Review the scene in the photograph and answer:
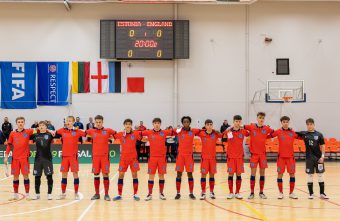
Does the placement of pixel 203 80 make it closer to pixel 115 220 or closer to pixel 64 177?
pixel 64 177

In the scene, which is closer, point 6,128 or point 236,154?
point 236,154

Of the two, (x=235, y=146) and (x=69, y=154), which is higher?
(x=235, y=146)

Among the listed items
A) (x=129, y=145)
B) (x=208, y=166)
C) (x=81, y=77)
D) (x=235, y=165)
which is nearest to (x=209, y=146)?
(x=208, y=166)

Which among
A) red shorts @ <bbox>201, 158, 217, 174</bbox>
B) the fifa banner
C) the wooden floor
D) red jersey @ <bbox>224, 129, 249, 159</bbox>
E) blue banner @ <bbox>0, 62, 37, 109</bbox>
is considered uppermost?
blue banner @ <bbox>0, 62, 37, 109</bbox>

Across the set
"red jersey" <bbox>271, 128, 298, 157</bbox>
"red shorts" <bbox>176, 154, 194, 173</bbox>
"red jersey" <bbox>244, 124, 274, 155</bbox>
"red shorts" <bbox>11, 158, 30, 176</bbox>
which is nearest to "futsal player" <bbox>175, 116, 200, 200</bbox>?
"red shorts" <bbox>176, 154, 194, 173</bbox>

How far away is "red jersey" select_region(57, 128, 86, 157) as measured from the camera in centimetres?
1066

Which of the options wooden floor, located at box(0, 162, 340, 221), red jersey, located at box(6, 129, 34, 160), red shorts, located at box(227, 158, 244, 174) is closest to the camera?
wooden floor, located at box(0, 162, 340, 221)

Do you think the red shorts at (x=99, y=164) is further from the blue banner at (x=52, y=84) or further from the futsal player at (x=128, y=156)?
the blue banner at (x=52, y=84)

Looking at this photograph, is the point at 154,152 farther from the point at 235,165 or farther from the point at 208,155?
the point at 235,165

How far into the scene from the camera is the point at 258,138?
10836 millimetres

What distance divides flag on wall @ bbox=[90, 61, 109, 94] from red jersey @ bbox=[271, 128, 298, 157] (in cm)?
1372

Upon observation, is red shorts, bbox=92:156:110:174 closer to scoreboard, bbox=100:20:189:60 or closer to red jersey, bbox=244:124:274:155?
red jersey, bbox=244:124:274:155

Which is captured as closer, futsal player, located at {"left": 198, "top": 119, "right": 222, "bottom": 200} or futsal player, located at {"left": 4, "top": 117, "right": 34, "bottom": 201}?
futsal player, located at {"left": 4, "top": 117, "right": 34, "bottom": 201}

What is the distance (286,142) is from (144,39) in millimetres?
12508
